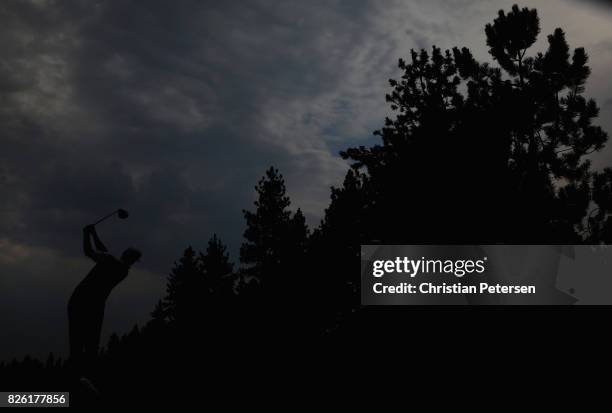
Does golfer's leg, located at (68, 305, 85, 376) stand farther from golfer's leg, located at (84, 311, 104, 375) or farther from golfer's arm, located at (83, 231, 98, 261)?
golfer's arm, located at (83, 231, 98, 261)

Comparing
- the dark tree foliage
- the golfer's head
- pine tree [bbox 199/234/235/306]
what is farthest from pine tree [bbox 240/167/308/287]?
the golfer's head

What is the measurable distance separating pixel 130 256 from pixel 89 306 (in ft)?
3.04

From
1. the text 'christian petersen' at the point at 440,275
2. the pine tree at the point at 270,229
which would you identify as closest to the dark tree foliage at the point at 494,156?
the text 'christian petersen' at the point at 440,275

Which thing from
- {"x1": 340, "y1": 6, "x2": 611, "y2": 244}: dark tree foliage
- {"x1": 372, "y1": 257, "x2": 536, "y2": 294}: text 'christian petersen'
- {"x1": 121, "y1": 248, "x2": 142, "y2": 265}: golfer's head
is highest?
{"x1": 340, "y1": 6, "x2": 611, "y2": 244}: dark tree foliage

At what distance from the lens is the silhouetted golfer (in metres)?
6.18

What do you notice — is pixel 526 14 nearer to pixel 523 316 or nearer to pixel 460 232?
pixel 460 232

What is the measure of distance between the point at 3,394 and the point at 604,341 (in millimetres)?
11012

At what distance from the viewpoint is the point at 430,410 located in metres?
7.36

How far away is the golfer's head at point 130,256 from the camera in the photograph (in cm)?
692

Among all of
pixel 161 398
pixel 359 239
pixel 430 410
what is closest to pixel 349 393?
pixel 430 410

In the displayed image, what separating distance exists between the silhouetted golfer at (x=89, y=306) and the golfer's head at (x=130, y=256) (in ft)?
0.86

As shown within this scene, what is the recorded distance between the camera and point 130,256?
274 inches

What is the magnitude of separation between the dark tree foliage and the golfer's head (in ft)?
28.1

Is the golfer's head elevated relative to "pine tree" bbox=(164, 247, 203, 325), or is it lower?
lower
